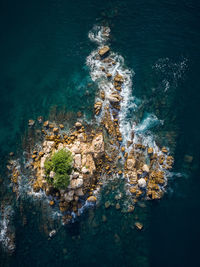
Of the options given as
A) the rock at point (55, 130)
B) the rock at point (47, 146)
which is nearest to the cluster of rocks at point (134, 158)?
the rock at point (55, 130)

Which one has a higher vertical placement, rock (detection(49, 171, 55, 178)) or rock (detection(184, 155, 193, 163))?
rock (detection(184, 155, 193, 163))

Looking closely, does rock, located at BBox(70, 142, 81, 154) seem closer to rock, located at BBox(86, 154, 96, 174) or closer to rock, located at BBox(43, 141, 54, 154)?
rock, located at BBox(86, 154, 96, 174)

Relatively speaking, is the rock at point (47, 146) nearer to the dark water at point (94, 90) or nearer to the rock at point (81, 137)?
the rock at point (81, 137)

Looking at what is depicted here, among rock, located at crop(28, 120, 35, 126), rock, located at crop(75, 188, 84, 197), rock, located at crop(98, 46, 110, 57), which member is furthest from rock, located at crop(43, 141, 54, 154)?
rock, located at crop(98, 46, 110, 57)

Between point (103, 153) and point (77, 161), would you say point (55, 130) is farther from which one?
point (103, 153)

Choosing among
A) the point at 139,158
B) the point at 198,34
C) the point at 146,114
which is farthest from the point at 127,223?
the point at 198,34

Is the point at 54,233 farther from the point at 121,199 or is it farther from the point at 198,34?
the point at 198,34
